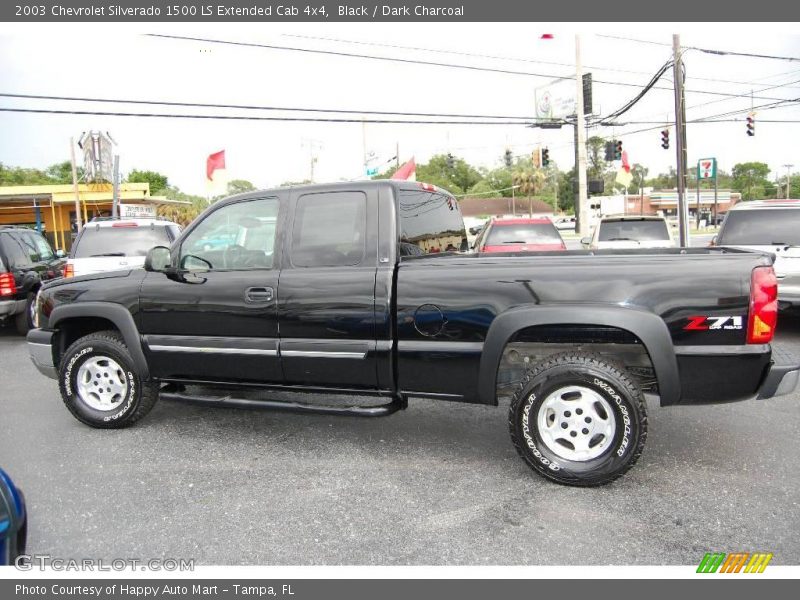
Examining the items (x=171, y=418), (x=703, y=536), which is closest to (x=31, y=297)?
(x=171, y=418)

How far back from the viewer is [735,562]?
2.79m

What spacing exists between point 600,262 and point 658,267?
32 centimetres

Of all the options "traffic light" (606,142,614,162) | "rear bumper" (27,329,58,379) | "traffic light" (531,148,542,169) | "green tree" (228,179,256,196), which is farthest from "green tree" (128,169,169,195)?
"rear bumper" (27,329,58,379)

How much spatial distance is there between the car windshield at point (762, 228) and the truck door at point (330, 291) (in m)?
5.96

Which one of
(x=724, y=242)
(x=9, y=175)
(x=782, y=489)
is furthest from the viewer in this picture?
(x=9, y=175)

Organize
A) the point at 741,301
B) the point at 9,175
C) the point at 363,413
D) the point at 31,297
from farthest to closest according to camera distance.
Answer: the point at 9,175
the point at 31,297
the point at 363,413
the point at 741,301

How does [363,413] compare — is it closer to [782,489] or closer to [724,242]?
[782,489]

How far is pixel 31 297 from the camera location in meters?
9.29

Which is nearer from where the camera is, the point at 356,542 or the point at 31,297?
the point at 356,542

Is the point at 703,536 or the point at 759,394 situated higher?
the point at 759,394

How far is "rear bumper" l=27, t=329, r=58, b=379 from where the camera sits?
4.93 m

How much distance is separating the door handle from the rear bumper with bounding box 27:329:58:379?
6.48 ft

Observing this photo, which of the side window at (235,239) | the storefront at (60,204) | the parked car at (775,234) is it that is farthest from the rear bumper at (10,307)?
the storefront at (60,204)

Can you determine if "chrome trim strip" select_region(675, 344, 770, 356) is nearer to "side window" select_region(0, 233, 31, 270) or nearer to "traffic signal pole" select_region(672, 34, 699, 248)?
"side window" select_region(0, 233, 31, 270)
